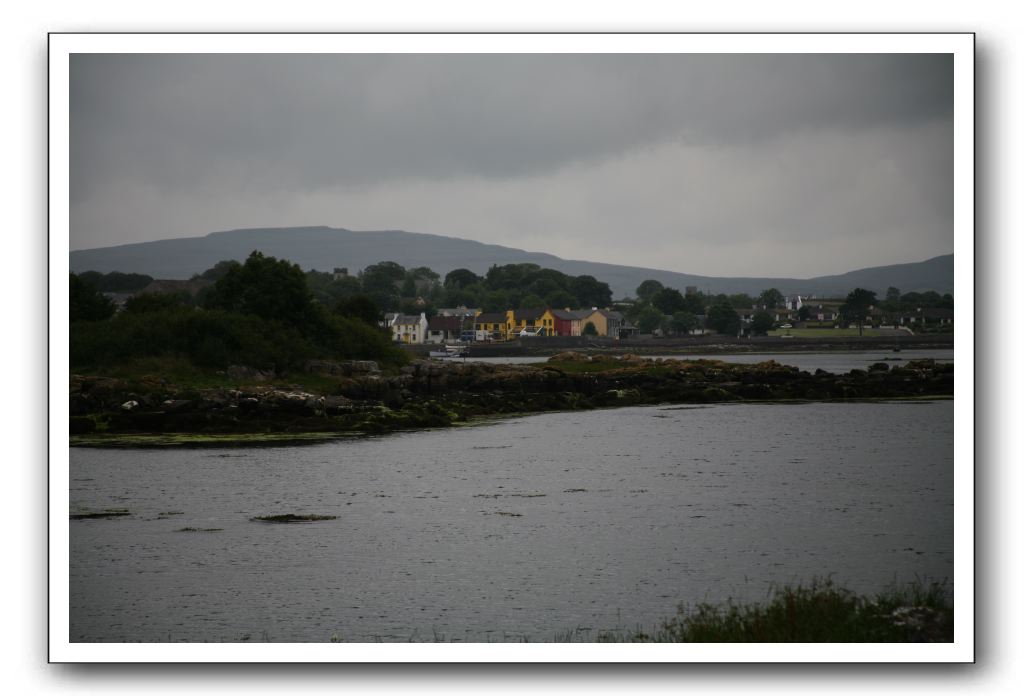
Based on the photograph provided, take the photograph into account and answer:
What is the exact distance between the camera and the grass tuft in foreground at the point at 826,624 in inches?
250

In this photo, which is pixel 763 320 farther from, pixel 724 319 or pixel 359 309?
pixel 359 309

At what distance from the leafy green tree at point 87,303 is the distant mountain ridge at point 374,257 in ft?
0.63

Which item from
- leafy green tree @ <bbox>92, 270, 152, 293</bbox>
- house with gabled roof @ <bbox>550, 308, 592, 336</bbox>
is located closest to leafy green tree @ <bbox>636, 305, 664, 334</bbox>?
house with gabled roof @ <bbox>550, 308, 592, 336</bbox>

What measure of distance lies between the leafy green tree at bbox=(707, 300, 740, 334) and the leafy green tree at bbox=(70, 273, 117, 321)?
19638 mm

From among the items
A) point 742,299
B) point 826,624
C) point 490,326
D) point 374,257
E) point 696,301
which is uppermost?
point 490,326

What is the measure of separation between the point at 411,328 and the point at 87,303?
2027 inches

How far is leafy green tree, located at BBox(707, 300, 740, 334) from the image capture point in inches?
1192

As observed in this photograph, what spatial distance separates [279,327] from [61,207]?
18.9m

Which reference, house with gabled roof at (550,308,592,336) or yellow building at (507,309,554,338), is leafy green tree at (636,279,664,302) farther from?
yellow building at (507,309,554,338)

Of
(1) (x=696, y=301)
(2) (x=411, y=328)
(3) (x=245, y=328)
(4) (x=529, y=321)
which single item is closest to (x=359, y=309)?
(3) (x=245, y=328)

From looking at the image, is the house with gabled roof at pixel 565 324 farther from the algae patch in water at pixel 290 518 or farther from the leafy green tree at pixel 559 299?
the algae patch in water at pixel 290 518

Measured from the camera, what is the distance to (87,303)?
10062 millimetres
